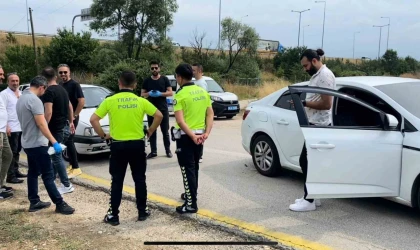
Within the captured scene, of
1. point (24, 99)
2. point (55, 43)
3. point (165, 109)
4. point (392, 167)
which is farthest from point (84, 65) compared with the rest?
point (392, 167)

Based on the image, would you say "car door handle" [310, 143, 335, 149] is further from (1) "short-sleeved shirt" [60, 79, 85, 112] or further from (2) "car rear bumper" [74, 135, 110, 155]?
(2) "car rear bumper" [74, 135, 110, 155]

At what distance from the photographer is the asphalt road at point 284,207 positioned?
12.9 ft

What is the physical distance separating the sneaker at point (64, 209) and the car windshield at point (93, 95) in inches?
150

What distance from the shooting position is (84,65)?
30.7 m

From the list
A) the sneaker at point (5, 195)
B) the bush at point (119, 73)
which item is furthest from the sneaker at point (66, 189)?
the bush at point (119, 73)

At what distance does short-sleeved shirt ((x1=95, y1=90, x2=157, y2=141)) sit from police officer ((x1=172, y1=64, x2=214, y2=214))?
0.37m

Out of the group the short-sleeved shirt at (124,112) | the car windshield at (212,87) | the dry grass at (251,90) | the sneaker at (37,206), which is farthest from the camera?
the dry grass at (251,90)

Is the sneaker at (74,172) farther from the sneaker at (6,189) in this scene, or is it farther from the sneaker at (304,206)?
the sneaker at (304,206)

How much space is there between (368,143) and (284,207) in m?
1.32

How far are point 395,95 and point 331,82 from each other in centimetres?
70

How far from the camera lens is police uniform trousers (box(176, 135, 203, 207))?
14.7 feet

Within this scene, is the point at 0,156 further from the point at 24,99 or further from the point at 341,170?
the point at 341,170

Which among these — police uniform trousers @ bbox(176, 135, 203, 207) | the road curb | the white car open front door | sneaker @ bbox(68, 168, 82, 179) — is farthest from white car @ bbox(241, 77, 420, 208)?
sneaker @ bbox(68, 168, 82, 179)

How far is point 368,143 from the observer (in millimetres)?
4086
